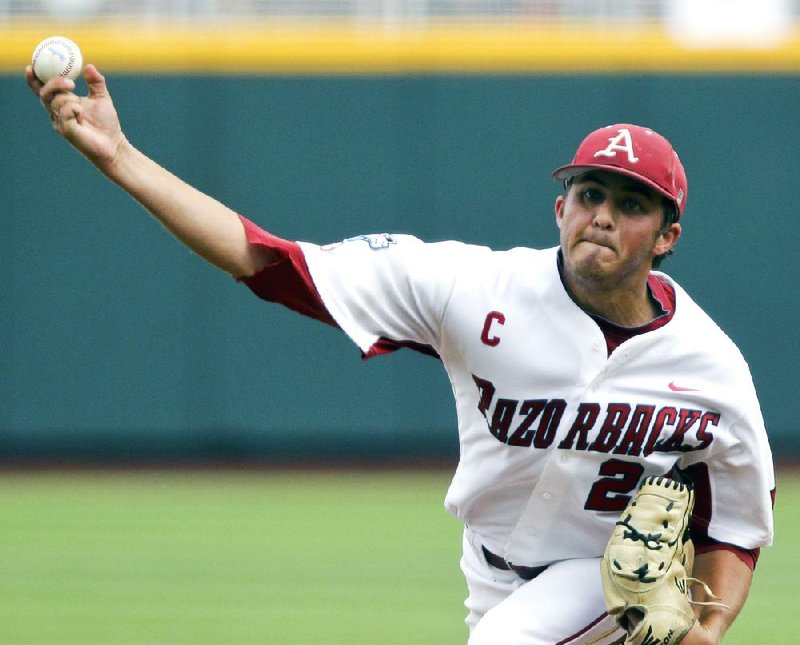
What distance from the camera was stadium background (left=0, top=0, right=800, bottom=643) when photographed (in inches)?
450

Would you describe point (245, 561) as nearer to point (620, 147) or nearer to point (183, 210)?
point (620, 147)

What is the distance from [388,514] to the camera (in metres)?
9.30

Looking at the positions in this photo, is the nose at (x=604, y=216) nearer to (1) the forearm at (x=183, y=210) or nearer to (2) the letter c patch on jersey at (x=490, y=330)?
(2) the letter c patch on jersey at (x=490, y=330)

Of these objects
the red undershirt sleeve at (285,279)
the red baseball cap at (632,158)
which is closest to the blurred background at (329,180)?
the red baseball cap at (632,158)

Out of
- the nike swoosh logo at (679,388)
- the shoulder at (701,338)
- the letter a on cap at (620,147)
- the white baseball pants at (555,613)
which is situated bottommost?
the white baseball pants at (555,613)

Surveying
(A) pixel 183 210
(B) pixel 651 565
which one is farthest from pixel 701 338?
(A) pixel 183 210

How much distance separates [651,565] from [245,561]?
4363 mm

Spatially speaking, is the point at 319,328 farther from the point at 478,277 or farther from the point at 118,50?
the point at 478,277

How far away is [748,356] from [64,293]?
17.3 ft

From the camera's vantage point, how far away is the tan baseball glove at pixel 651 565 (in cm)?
366

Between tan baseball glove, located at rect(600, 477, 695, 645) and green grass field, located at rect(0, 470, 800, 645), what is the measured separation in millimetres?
2345

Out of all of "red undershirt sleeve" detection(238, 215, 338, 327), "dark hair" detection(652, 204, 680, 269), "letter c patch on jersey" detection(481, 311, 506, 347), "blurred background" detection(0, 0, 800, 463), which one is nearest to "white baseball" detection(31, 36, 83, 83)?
"red undershirt sleeve" detection(238, 215, 338, 327)

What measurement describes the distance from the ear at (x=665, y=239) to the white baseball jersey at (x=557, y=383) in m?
0.18

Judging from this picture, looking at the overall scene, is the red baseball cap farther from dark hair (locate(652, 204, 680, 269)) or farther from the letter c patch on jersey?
the letter c patch on jersey
